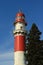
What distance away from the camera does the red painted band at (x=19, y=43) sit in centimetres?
4903

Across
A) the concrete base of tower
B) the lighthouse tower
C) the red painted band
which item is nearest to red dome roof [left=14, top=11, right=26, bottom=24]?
the lighthouse tower

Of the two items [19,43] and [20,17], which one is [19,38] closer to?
[19,43]

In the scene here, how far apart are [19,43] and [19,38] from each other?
0.82m

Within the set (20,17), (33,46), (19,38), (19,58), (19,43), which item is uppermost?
(20,17)

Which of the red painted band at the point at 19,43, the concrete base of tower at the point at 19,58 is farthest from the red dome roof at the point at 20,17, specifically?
the concrete base of tower at the point at 19,58

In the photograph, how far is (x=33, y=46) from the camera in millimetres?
46812

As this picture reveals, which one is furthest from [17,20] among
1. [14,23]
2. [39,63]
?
[39,63]

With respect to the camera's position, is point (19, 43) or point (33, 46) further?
point (19, 43)

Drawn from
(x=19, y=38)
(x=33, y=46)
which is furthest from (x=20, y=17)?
(x=33, y=46)

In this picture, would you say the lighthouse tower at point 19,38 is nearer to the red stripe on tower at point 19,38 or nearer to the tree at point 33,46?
the red stripe on tower at point 19,38

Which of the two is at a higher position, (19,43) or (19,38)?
(19,38)

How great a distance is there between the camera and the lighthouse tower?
48844 mm

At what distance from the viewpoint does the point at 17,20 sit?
5097cm

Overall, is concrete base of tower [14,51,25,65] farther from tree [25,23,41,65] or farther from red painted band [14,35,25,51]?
tree [25,23,41,65]
